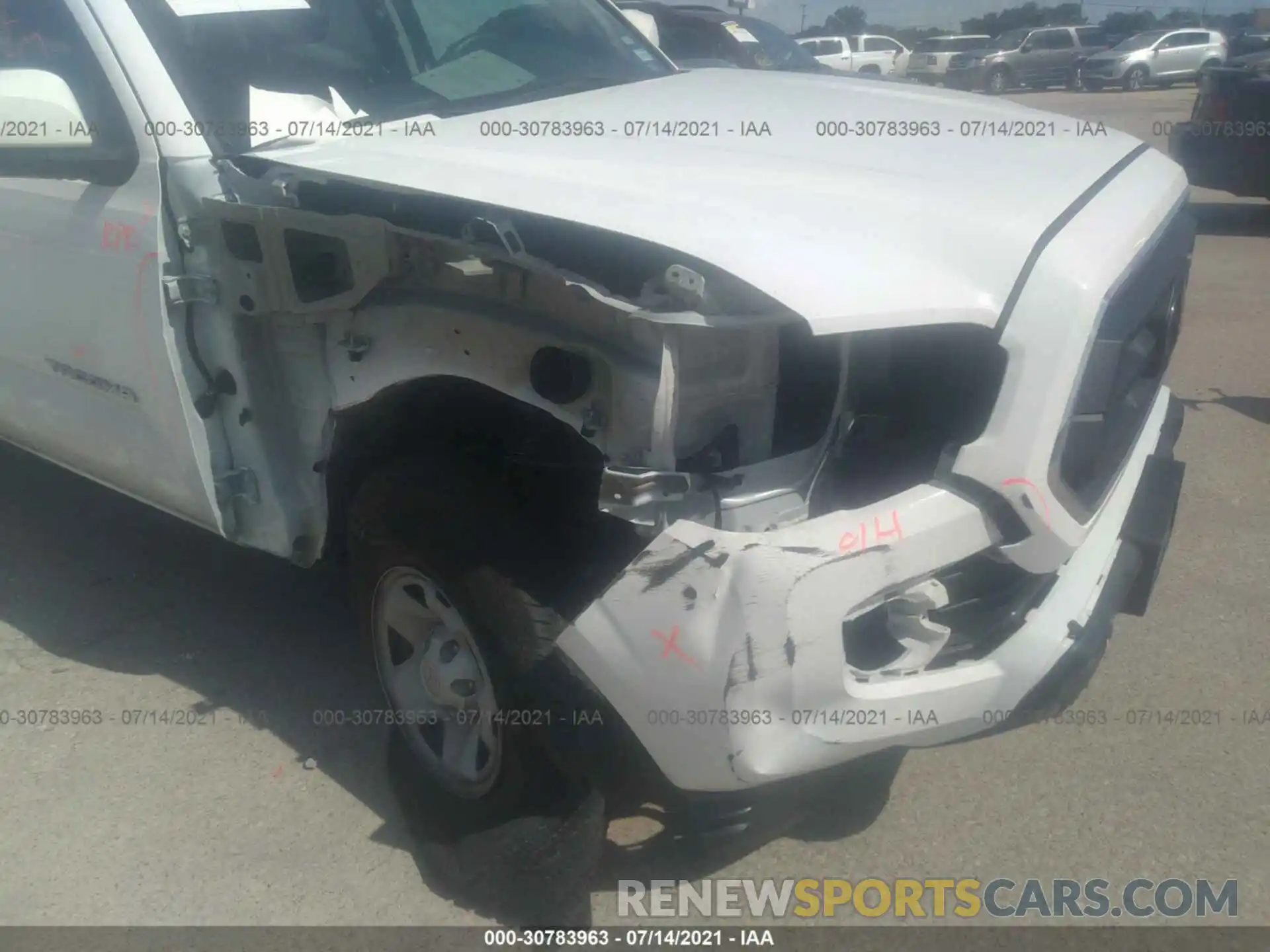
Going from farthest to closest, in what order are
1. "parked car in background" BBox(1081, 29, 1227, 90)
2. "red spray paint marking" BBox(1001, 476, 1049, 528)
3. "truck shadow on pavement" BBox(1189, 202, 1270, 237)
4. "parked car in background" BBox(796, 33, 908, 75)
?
"parked car in background" BBox(796, 33, 908, 75) → "parked car in background" BBox(1081, 29, 1227, 90) → "truck shadow on pavement" BBox(1189, 202, 1270, 237) → "red spray paint marking" BBox(1001, 476, 1049, 528)

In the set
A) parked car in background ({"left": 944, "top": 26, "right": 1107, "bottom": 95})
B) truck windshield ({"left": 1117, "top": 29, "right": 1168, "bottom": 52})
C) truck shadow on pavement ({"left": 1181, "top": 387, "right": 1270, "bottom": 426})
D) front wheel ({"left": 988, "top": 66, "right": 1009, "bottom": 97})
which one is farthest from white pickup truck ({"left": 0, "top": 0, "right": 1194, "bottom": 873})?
front wheel ({"left": 988, "top": 66, "right": 1009, "bottom": 97})

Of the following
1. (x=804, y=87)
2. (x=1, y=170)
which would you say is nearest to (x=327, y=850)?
→ (x=1, y=170)

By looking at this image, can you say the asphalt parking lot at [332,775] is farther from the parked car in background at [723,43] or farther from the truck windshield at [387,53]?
the parked car in background at [723,43]

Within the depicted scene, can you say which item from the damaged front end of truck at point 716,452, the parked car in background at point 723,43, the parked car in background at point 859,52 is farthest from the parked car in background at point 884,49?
the damaged front end of truck at point 716,452

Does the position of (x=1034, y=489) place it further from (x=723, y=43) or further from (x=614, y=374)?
(x=723, y=43)

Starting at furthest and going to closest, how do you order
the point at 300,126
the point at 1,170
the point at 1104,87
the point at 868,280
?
the point at 1104,87, the point at 1,170, the point at 300,126, the point at 868,280

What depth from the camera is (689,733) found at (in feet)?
6.45

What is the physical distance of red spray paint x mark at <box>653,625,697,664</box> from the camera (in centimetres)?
190

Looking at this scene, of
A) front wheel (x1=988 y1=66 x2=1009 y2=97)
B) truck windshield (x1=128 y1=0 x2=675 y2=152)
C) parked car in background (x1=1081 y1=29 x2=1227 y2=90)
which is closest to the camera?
truck windshield (x1=128 y1=0 x2=675 y2=152)

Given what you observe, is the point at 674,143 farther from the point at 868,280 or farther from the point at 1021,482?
the point at 1021,482

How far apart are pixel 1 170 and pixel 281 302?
3.88 feet

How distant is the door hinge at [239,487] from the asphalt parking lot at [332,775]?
72 centimetres

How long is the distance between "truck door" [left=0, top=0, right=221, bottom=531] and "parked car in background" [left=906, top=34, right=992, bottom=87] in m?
30.9

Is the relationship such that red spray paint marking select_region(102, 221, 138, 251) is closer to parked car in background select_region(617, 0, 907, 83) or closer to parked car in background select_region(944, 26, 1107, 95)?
parked car in background select_region(617, 0, 907, 83)
